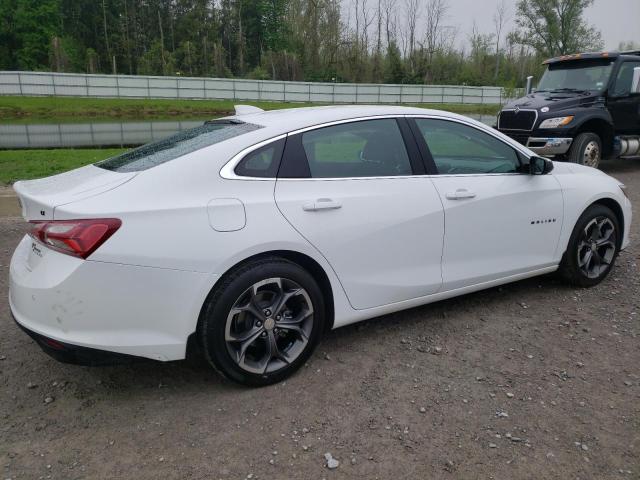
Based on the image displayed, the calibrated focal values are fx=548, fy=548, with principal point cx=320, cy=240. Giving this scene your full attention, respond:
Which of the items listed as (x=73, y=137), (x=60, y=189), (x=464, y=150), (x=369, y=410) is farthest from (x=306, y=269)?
(x=73, y=137)

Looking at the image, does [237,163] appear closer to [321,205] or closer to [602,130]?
[321,205]

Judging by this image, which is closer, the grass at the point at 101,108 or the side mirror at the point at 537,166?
the side mirror at the point at 537,166

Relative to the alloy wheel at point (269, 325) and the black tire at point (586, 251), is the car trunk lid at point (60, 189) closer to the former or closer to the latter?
the alloy wheel at point (269, 325)

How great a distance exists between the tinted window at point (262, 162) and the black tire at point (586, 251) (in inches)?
104

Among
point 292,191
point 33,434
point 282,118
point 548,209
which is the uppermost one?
point 282,118

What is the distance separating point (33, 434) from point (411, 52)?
51.1m

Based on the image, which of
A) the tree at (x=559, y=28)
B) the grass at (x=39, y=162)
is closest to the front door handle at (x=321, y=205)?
the grass at (x=39, y=162)

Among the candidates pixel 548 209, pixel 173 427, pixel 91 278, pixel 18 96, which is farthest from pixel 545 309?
pixel 18 96

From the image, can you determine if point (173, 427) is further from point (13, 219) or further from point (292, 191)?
point (13, 219)

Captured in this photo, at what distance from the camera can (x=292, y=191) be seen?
3131mm

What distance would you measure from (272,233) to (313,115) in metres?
0.94

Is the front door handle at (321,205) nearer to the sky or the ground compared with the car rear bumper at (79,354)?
nearer to the sky

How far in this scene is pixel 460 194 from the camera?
3701mm

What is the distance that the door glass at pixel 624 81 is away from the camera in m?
10.4
